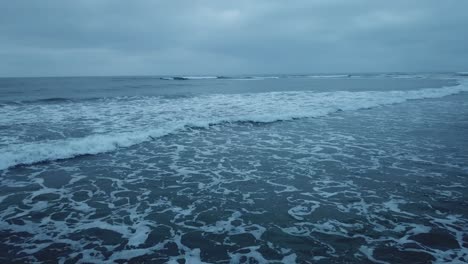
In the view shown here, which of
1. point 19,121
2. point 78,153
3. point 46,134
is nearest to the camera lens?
point 78,153

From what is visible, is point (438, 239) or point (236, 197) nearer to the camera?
point (438, 239)

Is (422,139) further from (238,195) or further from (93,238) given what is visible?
(93,238)

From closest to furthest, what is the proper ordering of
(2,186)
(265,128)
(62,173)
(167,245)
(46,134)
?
(167,245), (2,186), (62,173), (46,134), (265,128)

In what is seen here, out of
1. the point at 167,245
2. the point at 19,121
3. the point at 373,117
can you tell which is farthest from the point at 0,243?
the point at 373,117

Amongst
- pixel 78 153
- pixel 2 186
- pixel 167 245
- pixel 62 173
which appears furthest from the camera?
pixel 78 153

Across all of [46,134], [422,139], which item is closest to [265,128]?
[422,139]

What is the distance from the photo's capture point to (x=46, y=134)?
589 inches

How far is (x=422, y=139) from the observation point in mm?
13156

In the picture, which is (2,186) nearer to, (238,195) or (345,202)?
(238,195)

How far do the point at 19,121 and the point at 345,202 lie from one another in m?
20.4

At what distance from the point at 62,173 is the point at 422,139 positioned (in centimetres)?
1448

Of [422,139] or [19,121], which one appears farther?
[19,121]

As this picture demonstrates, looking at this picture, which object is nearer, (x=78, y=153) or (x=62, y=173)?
(x=62, y=173)

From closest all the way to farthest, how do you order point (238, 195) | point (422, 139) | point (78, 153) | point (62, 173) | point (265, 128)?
point (238, 195) < point (62, 173) < point (78, 153) < point (422, 139) < point (265, 128)
